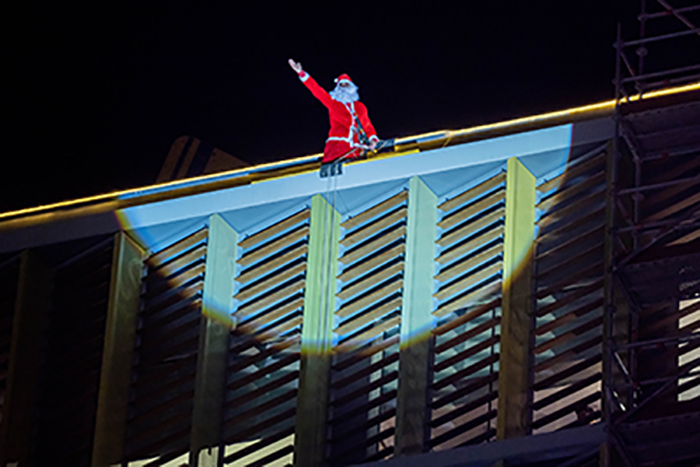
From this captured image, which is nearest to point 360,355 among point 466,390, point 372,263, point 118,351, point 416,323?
point 416,323

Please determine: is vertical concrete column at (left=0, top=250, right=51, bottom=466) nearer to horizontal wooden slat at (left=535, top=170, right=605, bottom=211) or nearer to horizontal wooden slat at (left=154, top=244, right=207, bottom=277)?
horizontal wooden slat at (left=154, top=244, right=207, bottom=277)

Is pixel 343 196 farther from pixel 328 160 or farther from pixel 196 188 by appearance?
pixel 196 188

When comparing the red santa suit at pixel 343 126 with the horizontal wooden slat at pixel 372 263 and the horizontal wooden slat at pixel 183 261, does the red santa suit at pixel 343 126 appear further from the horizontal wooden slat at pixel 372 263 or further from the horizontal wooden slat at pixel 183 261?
the horizontal wooden slat at pixel 183 261

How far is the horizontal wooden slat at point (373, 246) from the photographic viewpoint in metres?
16.0

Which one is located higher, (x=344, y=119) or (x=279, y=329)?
(x=344, y=119)

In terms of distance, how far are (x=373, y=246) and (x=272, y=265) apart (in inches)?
60.5

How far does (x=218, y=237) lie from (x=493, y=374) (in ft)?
14.5

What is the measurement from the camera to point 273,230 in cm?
1703

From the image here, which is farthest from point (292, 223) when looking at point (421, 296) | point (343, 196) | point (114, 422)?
point (114, 422)

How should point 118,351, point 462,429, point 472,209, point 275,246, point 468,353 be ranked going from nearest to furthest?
1. point 462,429
2. point 468,353
3. point 472,209
4. point 275,246
5. point 118,351

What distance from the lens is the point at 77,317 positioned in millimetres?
18266

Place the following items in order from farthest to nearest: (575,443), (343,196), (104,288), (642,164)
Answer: (104,288)
(343,196)
(642,164)
(575,443)

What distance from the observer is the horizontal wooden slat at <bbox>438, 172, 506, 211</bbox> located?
15484 mm

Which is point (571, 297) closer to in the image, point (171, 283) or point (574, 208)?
point (574, 208)
